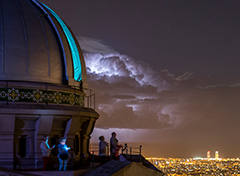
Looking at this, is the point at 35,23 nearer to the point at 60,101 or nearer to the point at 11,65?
the point at 11,65

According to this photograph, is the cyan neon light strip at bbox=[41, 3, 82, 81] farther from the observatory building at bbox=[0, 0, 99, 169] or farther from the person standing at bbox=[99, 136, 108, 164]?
the person standing at bbox=[99, 136, 108, 164]

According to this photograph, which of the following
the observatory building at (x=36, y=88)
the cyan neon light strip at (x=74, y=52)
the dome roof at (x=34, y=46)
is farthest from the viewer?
the cyan neon light strip at (x=74, y=52)

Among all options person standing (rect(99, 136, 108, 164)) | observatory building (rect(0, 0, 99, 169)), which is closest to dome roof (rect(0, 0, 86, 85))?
observatory building (rect(0, 0, 99, 169))

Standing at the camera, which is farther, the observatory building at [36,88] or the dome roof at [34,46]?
the dome roof at [34,46]

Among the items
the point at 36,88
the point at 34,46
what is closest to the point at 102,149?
the point at 36,88

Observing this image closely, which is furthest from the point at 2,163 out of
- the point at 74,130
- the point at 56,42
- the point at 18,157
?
the point at 56,42

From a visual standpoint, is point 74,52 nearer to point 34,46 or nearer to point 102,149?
point 34,46

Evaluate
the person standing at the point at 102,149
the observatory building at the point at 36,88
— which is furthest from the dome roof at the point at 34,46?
the person standing at the point at 102,149

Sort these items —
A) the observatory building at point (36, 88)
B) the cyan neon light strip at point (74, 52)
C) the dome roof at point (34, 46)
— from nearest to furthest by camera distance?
the observatory building at point (36, 88) < the dome roof at point (34, 46) < the cyan neon light strip at point (74, 52)

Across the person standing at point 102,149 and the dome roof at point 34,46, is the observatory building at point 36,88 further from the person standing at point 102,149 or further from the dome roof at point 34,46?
the person standing at point 102,149
